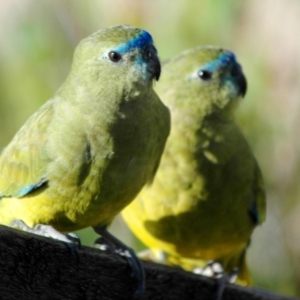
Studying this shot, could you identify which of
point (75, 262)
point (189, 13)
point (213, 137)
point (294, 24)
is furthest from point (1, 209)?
point (294, 24)

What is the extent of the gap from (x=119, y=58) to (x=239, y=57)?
6.15 ft

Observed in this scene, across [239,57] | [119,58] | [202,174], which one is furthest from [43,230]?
[239,57]

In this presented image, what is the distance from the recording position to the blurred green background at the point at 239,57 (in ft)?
14.3

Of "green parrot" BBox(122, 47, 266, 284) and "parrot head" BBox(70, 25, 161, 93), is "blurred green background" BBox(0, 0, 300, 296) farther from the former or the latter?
"parrot head" BBox(70, 25, 161, 93)

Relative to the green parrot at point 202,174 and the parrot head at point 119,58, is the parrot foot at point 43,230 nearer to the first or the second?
the parrot head at point 119,58

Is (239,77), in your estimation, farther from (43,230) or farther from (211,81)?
(43,230)

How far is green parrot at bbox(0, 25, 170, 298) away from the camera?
2.77 metres

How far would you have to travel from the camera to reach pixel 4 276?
7.25ft

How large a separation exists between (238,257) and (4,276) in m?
1.92

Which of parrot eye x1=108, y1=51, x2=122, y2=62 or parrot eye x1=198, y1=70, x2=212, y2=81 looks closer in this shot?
parrot eye x1=108, y1=51, x2=122, y2=62

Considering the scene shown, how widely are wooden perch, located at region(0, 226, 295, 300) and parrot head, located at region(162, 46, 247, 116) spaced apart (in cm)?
99

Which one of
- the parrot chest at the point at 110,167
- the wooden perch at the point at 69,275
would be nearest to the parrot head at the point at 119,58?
the parrot chest at the point at 110,167

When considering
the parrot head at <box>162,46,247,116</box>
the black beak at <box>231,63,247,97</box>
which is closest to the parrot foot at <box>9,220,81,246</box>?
→ the parrot head at <box>162,46,247,116</box>

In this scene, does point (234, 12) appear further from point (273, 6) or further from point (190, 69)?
point (190, 69)
